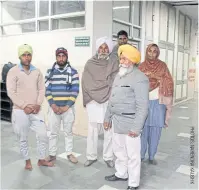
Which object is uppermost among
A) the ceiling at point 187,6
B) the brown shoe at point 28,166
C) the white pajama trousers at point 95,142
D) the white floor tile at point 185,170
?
the ceiling at point 187,6

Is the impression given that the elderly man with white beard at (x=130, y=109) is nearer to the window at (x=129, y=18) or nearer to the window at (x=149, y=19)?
the window at (x=129, y=18)

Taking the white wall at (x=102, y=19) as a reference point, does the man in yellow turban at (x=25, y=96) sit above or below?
below

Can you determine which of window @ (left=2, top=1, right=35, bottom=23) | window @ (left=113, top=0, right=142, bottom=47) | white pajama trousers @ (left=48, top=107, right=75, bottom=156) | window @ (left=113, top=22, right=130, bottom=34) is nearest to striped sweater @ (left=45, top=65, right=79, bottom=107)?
white pajama trousers @ (left=48, top=107, right=75, bottom=156)

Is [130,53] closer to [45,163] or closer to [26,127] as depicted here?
[26,127]

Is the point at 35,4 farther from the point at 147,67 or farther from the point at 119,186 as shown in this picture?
the point at 119,186

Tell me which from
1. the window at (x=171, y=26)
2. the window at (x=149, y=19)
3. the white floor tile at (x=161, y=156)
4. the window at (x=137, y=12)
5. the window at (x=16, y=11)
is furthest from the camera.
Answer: the window at (x=171, y=26)

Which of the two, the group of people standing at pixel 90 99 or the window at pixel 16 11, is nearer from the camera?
the group of people standing at pixel 90 99

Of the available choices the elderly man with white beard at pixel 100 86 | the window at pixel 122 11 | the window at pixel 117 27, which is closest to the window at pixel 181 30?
the window at pixel 122 11

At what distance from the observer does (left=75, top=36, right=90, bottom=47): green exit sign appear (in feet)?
13.1

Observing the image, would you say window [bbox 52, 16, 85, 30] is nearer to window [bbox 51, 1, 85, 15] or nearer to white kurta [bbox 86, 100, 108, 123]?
window [bbox 51, 1, 85, 15]

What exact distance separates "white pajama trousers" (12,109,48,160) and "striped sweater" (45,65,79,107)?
283 millimetres

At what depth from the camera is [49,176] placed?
272 centimetres

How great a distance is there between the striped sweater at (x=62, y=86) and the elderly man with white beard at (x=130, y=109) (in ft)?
2.35

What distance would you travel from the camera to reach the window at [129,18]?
4650 millimetres
